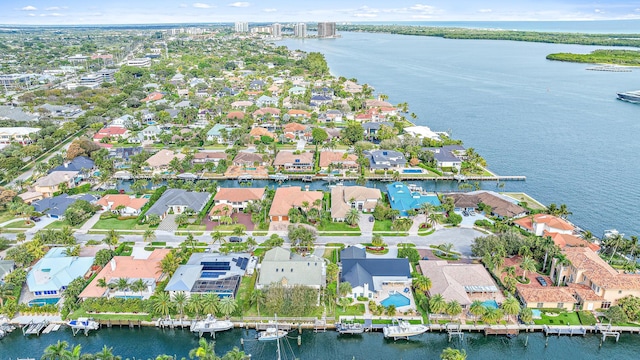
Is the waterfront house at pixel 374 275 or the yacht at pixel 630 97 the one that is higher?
the yacht at pixel 630 97

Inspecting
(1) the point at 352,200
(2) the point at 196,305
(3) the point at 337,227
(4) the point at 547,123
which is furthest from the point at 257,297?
(4) the point at 547,123

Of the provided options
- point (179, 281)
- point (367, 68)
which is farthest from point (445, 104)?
point (179, 281)

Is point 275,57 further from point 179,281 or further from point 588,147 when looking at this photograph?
point 179,281

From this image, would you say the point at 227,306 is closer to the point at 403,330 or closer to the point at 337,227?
the point at 403,330

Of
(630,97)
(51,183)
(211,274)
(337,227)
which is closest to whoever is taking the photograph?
(211,274)

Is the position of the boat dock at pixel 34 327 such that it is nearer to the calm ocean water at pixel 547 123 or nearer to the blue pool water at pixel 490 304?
the blue pool water at pixel 490 304

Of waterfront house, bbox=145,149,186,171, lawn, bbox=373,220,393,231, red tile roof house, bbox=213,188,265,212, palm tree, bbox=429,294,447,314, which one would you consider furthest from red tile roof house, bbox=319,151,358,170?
palm tree, bbox=429,294,447,314

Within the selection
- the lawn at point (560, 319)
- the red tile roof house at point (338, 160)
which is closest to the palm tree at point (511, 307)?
the lawn at point (560, 319)
